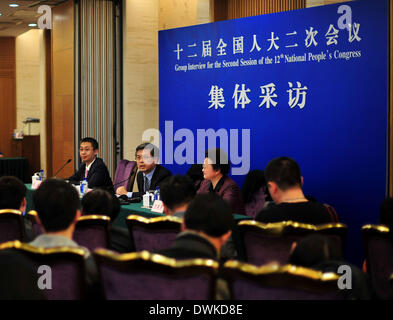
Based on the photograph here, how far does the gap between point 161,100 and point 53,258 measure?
5.26 m

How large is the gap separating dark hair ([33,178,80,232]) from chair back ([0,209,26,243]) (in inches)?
41.3

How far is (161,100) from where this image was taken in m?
7.43

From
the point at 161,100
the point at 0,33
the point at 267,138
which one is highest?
the point at 0,33

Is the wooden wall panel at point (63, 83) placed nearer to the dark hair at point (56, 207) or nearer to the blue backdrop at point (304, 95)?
the blue backdrop at point (304, 95)

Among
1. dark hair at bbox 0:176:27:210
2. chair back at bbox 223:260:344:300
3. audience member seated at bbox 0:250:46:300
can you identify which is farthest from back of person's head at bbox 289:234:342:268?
dark hair at bbox 0:176:27:210

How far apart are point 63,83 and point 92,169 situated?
372 centimetres

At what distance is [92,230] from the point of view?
130 inches

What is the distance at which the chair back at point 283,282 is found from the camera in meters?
1.84

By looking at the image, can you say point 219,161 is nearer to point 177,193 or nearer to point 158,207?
point 158,207

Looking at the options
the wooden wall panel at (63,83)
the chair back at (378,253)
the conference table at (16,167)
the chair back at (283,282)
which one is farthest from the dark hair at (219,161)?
the conference table at (16,167)

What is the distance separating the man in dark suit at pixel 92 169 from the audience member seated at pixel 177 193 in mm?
3344

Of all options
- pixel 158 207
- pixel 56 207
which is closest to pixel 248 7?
pixel 158 207
